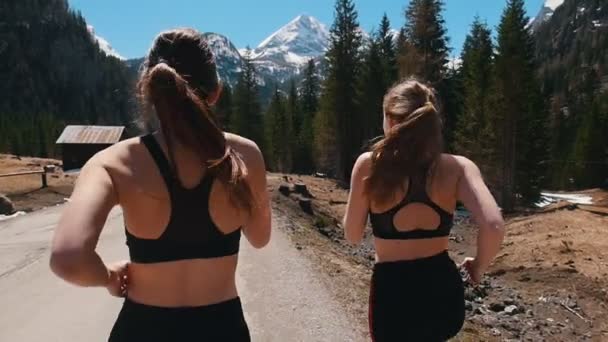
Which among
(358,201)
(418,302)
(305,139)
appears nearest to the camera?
(418,302)

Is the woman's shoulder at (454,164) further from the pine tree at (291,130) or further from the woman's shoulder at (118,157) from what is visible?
the pine tree at (291,130)

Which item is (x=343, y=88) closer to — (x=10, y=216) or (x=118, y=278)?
(x=10, y=216)

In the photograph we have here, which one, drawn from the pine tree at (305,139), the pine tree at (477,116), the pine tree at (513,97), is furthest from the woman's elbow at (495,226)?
the pine tree at (305,139)

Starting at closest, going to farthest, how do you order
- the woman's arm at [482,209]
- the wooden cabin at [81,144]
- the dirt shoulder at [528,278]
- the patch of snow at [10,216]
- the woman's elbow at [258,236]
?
the woman's elbow at [258,236]
the woman's arm at [482,209]
the dirt shoulder at [528,278]
the patch of snow at [10,216]
the wooden cabin at [81,144]

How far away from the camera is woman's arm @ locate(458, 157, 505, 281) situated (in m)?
2.69

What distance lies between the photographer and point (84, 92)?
161 m

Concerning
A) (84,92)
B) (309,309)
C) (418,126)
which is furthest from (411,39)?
(84,92)

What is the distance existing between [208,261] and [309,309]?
494 centimetres

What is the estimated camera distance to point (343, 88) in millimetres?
49625

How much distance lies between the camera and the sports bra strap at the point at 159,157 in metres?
1.92

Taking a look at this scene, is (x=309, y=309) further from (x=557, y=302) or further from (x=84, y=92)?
(x=84, y=92)

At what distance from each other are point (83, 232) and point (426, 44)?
128 feet

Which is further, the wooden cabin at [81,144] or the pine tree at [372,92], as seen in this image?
the pine tree at [372,92]

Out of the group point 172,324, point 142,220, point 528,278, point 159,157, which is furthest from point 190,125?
point 528,278
